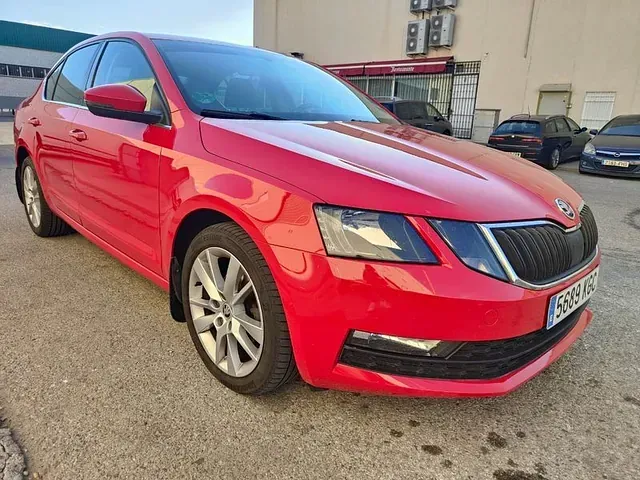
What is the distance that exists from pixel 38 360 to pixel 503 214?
2145 mm

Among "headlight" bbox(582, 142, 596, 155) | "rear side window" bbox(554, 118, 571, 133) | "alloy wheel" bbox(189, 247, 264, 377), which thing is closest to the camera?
"alloy wheel" bbox(189, 247, 264, 377)

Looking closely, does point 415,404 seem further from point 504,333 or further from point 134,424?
point 134,424

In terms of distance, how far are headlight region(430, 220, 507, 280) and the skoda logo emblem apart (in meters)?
0.58

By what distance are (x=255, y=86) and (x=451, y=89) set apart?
67.6 feet

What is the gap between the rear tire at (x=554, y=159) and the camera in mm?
11316

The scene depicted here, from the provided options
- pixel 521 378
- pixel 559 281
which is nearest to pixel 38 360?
pixel 521 378

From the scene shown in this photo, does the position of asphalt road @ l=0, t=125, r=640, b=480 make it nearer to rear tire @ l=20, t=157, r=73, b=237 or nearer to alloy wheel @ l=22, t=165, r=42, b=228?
rear tire @ l=20, t=157, r=73, b=237

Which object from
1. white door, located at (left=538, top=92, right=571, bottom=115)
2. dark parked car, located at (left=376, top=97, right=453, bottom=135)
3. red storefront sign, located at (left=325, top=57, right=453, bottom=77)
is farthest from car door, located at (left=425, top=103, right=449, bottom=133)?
red storefront sign, located at (left=325, top=57, right=453, bottom=77)

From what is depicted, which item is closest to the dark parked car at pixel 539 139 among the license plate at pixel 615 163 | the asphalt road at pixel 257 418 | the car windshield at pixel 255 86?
the license plate at pixel 615 163

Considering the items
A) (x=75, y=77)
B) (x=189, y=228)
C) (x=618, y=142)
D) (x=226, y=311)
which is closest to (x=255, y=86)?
(x=189, y=228)

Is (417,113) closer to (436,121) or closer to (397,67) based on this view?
(436,121)

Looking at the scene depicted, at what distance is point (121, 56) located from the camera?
109 inches

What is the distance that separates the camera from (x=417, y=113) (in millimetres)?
12773

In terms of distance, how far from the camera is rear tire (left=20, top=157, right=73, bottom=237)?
150 inches
